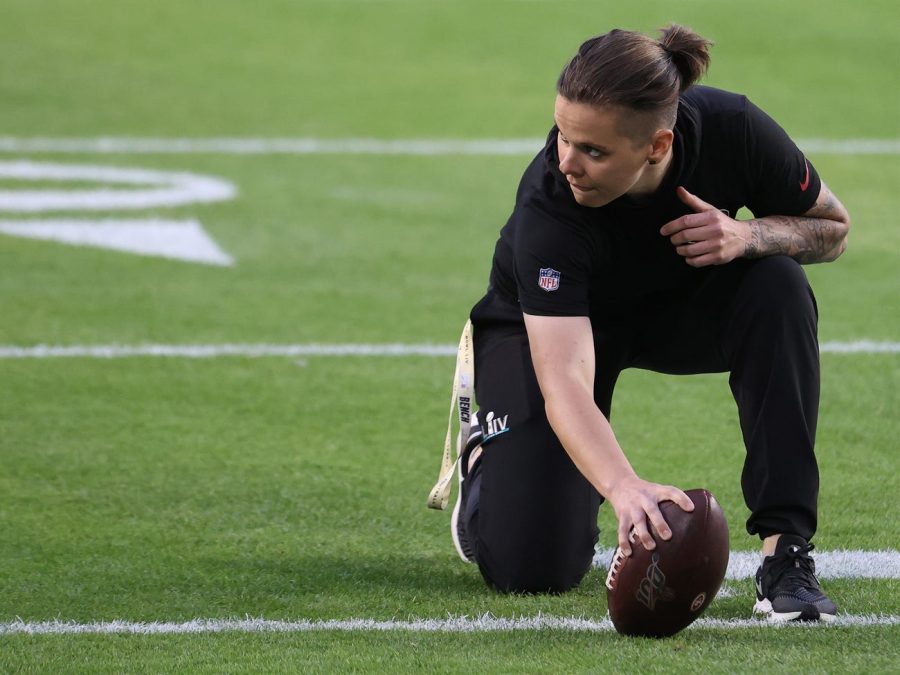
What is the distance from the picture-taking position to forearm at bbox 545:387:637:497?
115 inches

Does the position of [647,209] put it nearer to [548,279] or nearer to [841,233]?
[548,279]

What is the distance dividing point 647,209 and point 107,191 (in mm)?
5744

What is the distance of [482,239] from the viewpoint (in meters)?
7.50

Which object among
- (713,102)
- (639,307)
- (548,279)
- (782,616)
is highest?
(713,102)

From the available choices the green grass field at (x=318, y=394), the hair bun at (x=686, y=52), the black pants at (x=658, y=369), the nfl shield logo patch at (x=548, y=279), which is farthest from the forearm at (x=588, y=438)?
the hair bun at (x=686, y=52)

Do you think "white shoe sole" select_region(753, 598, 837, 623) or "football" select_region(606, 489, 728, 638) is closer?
"football" select_region(606, 489, 728, 638)

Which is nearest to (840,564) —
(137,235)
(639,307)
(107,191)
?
(639,307)

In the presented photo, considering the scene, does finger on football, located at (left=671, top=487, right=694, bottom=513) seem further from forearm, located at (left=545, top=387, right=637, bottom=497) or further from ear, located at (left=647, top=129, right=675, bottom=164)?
ear, located at (left=647, top=129, right=675, bottom=164)

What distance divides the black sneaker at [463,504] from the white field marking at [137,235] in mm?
3242

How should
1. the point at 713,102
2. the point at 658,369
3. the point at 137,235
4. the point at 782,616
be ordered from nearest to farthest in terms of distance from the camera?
the point at 782,616, the point at 713,102, the point at 658,369, the point at 137,235

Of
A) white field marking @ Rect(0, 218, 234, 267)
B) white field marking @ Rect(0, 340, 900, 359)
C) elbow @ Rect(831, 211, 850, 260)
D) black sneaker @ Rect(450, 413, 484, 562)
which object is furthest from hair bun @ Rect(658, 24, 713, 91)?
white field marking @ Rect(0, 218, 234, 267)

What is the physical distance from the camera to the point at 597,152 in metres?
3.05

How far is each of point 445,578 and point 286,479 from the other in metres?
0.87

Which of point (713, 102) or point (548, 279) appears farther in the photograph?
point (713, 102)
